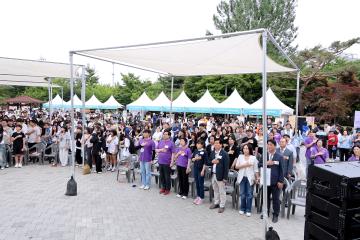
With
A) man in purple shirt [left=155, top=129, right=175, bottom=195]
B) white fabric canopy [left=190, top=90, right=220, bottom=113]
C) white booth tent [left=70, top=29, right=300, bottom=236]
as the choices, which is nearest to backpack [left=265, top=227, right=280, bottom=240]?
white booth tent [left=70, top=29, right=300, bottom=236]

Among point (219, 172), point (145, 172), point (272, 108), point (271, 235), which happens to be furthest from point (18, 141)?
point (272, 108)

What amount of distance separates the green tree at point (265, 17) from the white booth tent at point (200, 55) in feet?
87.6

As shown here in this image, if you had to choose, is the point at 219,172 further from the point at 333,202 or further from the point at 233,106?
the point at 233,106

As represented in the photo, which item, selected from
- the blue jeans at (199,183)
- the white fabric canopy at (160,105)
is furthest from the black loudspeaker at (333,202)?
the white fabric canopy at (160,105)

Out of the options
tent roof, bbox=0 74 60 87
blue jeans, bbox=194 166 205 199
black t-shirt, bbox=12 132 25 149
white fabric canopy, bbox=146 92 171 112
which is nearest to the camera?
blue jeans, bbox=194 166 205 199

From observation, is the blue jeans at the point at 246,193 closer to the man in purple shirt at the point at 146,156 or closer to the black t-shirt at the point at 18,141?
the man in purple shirt at the point at 146,156

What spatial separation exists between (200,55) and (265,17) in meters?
30.1

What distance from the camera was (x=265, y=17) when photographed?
35375mm

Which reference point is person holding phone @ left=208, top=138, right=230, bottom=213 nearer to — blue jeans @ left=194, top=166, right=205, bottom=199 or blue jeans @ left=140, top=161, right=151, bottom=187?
blue jeans @ left=194, top=166, right=205, bottom=199

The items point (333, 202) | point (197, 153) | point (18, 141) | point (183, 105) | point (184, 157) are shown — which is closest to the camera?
point (333, 202)

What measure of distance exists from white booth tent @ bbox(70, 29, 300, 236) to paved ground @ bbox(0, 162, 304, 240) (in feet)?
4.69

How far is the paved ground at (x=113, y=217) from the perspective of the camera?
5.83 meters

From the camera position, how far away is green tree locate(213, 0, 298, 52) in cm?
3528

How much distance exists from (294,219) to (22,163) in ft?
31.3
